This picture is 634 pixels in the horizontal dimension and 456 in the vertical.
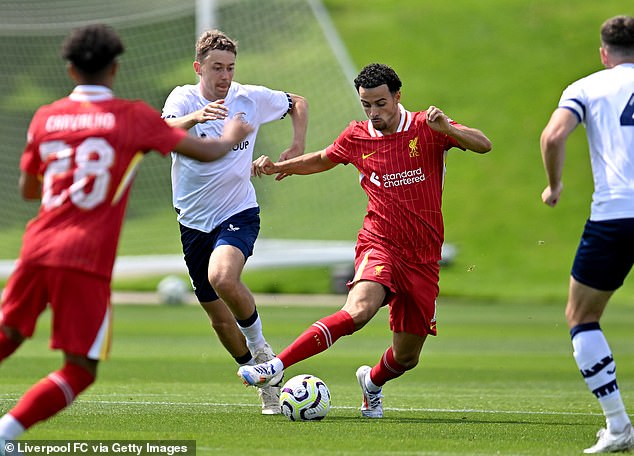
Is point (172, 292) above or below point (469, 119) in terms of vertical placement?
above

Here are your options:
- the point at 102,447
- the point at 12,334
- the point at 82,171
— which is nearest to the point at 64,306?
the point at 12,334

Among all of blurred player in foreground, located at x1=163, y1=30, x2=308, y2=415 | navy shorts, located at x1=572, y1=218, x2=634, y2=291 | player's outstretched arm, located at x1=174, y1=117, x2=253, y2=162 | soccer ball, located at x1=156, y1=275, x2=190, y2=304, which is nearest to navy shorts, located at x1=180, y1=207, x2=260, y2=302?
→ blurred player in foreground, located at x1=163, y1=30, x2=308, y2=415

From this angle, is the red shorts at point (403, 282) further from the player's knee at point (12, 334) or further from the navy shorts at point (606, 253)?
the player's knee at point (12, 334)

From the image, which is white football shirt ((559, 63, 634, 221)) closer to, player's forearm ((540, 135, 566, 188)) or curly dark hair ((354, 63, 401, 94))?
player's forearm ((540, 135, 566, 188))

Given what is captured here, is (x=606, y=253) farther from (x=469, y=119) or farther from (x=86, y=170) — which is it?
(x=469, y=119)

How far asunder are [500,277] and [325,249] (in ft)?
25.9

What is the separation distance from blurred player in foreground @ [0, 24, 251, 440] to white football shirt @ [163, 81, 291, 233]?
334cm

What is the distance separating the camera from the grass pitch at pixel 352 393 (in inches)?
300

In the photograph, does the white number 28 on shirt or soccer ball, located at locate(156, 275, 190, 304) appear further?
soccer ball, located at locate(156, 275, 190, 304)

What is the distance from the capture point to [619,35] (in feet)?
23.5

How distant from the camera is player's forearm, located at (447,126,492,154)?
888cm

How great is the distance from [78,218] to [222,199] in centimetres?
364

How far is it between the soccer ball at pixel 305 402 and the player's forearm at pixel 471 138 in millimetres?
2193

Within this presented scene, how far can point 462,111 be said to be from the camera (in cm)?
3966
